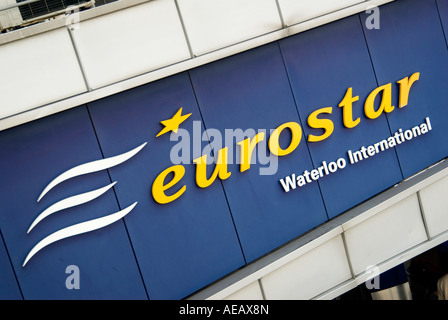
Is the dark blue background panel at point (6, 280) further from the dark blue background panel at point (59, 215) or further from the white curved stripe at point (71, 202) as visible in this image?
the white curved stripe at point (71, 202)

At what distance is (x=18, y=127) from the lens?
Result: 766 cm

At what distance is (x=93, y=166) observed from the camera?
806 centimetres

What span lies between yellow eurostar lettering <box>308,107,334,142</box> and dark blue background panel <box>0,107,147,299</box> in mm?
3582

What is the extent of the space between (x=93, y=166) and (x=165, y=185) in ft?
3.63

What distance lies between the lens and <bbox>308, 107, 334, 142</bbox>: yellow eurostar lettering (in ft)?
31.7

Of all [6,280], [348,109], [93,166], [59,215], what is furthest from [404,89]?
[6,280]

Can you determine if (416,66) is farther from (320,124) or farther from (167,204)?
(167,204)

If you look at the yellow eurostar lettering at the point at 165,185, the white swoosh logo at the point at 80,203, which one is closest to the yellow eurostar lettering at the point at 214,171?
the yellow eurostar lettering at the point at 165,185

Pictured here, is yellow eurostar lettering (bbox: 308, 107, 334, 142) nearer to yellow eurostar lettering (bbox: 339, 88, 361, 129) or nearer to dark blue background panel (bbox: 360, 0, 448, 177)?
yellow eurostar lettering (bbox: 339, 88, 361, 129)

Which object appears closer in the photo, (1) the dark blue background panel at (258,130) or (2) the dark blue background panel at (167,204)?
(2) the dark blue background panel at (167,204)

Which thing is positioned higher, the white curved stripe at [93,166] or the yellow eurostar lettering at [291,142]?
the white curved stripe at [93,166]

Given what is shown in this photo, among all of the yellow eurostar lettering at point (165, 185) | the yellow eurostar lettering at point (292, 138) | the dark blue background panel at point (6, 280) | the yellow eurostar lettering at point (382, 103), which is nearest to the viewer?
the dark blue background panel at point (6, 280)

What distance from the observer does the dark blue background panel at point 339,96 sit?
31.8ft
